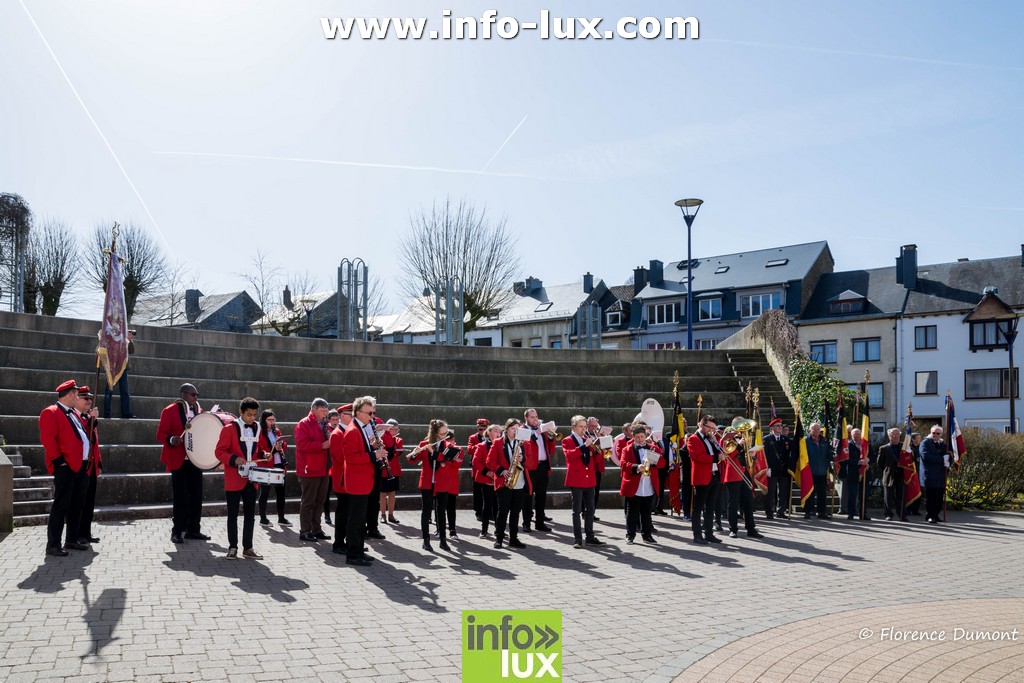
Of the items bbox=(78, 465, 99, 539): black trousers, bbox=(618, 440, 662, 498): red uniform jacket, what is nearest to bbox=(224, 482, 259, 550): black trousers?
bbox=(78, 465, 99, 539): black trousers

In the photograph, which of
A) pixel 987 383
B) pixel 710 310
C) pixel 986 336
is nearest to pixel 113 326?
pixel 987 383

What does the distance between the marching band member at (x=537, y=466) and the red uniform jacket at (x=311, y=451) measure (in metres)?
2.95

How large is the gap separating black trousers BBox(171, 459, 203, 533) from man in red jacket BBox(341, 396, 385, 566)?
245 cm

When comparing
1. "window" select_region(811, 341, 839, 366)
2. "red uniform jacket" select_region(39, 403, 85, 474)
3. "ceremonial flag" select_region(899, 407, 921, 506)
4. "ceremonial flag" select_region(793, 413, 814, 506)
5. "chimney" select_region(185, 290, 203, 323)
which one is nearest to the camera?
"red uniform jacket" select_region(39, 403, 85, 474)

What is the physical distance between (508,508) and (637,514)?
6.40ft

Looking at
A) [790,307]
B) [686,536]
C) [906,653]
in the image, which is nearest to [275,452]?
[686,536]

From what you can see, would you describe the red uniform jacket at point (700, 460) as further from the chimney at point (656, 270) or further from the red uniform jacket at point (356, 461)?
the chimney at point (656, 270)

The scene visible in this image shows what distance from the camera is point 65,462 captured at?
995 centimetres

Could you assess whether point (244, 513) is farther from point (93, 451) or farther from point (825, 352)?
point (825, 352)

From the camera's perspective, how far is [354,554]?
33.5 ft

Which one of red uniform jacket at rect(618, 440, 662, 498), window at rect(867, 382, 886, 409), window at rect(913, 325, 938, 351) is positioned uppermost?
window at rect(913, 325, 938, 351)

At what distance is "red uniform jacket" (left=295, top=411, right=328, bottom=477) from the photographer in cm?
1223

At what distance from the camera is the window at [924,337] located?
169ft

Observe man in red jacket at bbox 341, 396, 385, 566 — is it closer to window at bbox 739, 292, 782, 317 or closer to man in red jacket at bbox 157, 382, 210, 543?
man in red jacket at bbox 157, 382, 210, 543
